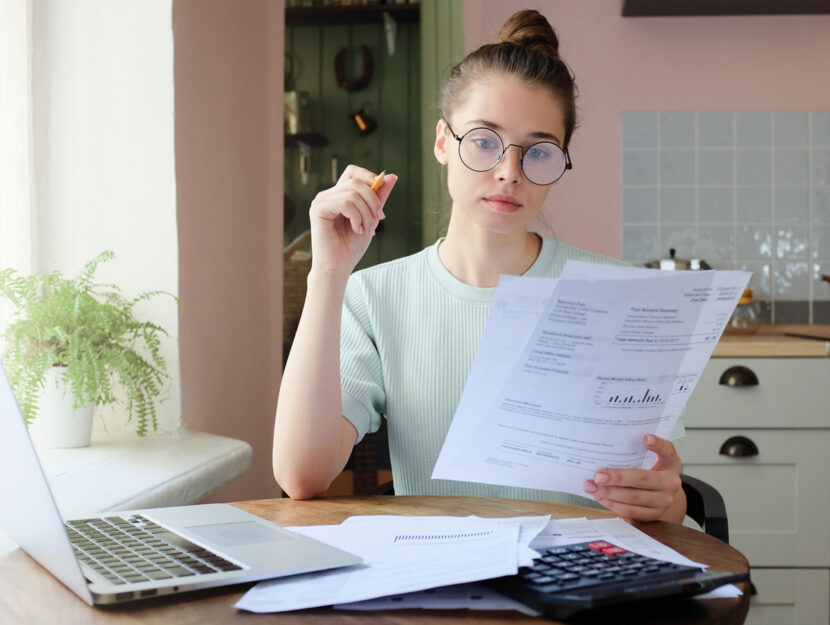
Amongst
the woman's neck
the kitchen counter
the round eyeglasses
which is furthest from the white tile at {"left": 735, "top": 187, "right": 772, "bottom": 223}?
the round eyeglasses

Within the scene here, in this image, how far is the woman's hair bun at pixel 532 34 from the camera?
4.61ft

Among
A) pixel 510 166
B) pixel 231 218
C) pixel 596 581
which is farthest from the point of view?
pixel 231 218

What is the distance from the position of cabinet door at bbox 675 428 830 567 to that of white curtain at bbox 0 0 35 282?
1.91 m

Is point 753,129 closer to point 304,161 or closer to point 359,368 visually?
point 304,161

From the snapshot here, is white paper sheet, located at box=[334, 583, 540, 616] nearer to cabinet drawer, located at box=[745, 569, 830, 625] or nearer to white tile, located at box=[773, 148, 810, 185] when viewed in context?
cabinet drawer, located at box=[745, 569, 830, 625]

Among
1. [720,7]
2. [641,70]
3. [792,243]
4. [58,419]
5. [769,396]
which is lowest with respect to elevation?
[769,396]

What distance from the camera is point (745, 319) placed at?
10.2 ft

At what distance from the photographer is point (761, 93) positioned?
3.30 m

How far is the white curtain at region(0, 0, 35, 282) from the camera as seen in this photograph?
5.59 feet

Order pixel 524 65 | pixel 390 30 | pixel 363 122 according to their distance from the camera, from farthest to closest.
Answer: pixel 363 122 → pixel 390 30 → pixel 524 65

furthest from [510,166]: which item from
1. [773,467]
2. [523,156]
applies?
[773,467]

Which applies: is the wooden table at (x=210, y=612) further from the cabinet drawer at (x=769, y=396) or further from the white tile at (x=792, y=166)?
the white tile at (x=792, y=166)

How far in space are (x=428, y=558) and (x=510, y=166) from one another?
0.65 m

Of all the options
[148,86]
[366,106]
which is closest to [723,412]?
[148,86]
